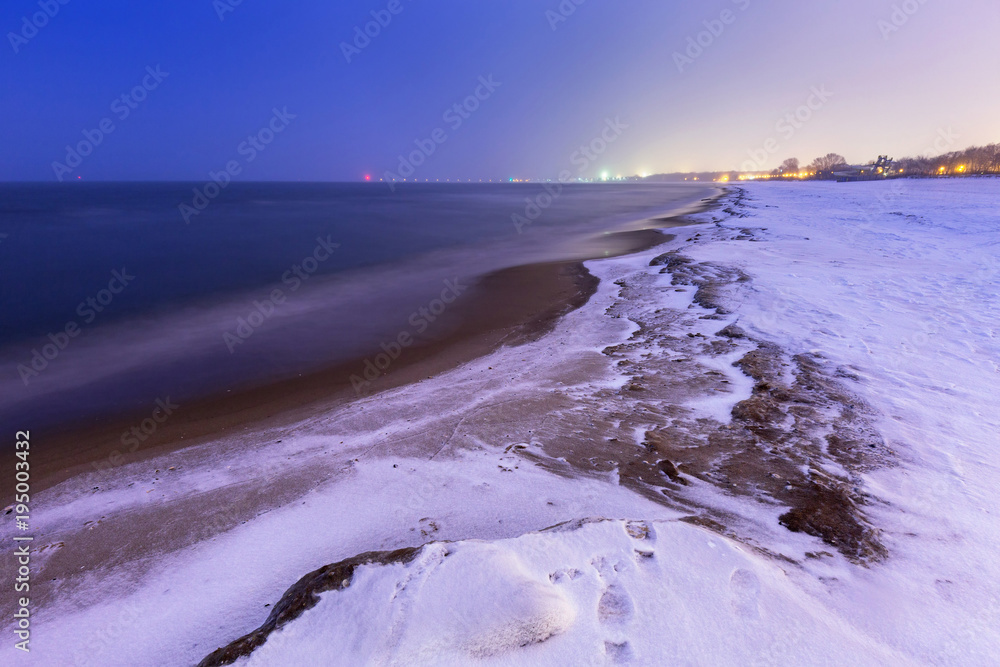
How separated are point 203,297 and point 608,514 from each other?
1651 centimetres

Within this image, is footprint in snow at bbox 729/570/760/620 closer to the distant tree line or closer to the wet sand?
the wet sand

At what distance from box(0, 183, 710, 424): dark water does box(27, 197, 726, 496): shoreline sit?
632 millimetres

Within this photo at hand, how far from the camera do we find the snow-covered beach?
2.59 m

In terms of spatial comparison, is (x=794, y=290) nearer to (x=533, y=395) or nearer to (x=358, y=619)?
(x=533, y=395)

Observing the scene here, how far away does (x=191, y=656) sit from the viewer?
9.91ft

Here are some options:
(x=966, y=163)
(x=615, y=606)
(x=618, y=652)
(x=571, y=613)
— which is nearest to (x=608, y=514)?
(x=615, y=606)

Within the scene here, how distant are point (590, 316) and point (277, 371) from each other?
7008mm

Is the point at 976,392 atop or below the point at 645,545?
below

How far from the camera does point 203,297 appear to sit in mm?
15523

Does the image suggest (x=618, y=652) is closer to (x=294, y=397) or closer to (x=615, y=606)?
(x=615, y=606)

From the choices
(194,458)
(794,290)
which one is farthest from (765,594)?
(794,290)

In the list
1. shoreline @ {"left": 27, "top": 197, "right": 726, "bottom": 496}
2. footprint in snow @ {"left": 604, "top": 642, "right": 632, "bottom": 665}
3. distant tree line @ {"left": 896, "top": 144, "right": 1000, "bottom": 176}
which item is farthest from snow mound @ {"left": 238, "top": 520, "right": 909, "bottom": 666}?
distant tree line @ {"left": 896, "top": 144, "right": 1000, "bottom": 176}

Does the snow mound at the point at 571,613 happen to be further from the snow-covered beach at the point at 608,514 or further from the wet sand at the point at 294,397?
the wet sand at the point at 294,397

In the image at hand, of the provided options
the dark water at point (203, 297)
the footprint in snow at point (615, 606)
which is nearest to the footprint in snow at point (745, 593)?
the footprint in snow at point (615, 606)
